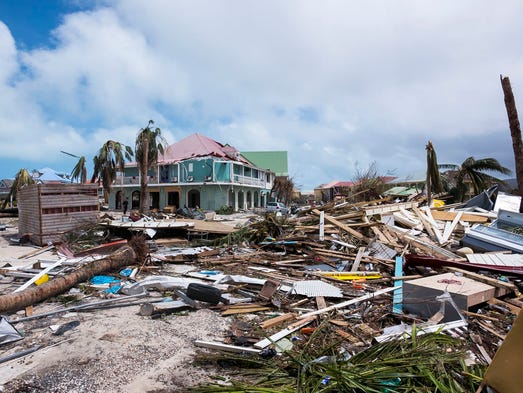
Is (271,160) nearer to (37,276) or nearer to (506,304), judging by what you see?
(37,276)

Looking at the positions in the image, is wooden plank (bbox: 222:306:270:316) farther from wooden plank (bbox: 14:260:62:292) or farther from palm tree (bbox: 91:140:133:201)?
palm tree (bbox: 91:140:133:201)

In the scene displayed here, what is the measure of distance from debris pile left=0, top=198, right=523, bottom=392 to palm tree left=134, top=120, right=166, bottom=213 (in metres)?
12.1

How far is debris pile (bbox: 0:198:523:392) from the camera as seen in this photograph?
324cm

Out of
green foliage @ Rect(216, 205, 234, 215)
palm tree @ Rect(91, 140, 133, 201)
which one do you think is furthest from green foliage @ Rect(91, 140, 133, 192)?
green foliage @ Rect(216, 205, 234, 215)

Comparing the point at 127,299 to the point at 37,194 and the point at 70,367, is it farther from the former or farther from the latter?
the point at 37,194

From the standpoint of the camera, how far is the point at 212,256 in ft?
32.2

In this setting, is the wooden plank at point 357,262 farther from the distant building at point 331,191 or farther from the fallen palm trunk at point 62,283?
the distant building at point 331,191

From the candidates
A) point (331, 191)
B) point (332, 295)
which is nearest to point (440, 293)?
point (332, 295)

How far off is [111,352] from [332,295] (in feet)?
11.4

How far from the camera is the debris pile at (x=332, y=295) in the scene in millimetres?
3244

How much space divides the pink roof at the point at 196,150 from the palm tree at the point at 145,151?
10.7m

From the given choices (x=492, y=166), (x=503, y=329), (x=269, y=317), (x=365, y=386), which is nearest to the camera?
(x=365, y=386)

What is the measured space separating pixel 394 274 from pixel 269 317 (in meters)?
3.58

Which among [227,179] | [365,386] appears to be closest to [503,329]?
[365,386]
